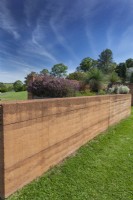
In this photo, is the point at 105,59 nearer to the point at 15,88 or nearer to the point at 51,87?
the point at 15,88

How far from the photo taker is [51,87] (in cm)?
654

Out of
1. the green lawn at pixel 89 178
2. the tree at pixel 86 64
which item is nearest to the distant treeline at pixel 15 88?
the tree at pixel 86 64

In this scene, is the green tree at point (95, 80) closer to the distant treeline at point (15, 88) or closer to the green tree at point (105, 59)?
the distant treeline at point (15, 88)

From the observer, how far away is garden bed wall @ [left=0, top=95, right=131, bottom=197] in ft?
Result: 7.71

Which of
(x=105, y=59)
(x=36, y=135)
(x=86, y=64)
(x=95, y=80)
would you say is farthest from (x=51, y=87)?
(x=105, y=59)

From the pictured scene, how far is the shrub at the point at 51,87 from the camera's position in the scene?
6430 mm

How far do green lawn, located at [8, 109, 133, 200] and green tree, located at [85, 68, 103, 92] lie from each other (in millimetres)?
6752

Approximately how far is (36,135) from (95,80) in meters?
8.74

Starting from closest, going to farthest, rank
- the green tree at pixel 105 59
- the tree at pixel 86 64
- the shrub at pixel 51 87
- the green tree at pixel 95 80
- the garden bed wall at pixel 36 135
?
the garden bed wall at pixel 36 135, the shrub at pixel 51 87, the green tree at pixel 95 80, the green tree at pixel 105 59, the tree at pixel 86 64

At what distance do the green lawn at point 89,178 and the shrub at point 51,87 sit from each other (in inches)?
97.2

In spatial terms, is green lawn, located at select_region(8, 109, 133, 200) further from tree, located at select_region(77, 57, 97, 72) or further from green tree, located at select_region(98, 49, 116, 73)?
tree, located at select_region(77, 57, 97, 72)

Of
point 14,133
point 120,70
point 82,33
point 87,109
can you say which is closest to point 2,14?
point 82,33

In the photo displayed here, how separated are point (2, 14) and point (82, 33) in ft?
12.8

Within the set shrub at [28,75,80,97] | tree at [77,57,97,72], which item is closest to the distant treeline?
shrub at [28,75,80,97]
